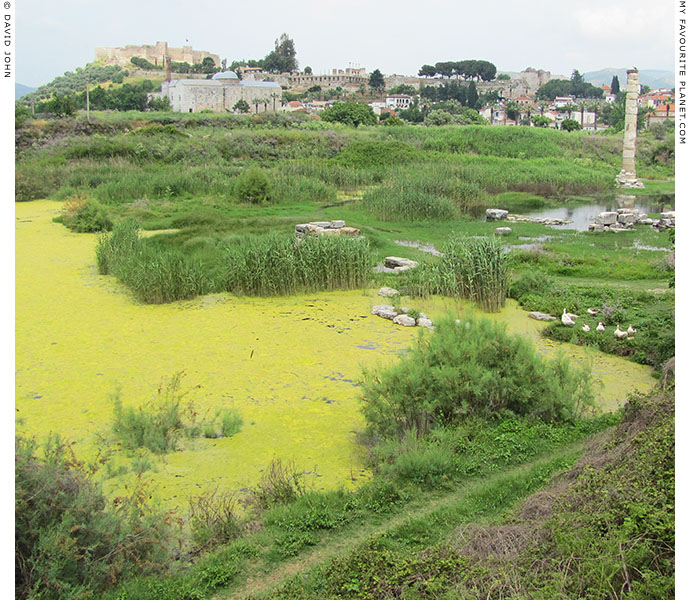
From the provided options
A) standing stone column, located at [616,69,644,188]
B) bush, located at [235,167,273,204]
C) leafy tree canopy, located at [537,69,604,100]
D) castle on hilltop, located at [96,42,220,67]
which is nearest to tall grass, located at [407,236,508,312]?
bush, located at [235,167,273,204]

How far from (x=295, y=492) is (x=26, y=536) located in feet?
6.02

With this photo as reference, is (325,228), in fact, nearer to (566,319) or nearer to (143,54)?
(566,319)

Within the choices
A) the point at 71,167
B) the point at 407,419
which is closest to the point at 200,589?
the point at 407,419

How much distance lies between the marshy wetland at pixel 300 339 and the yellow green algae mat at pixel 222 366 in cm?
3

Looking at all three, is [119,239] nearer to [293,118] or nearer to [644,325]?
[644,325]

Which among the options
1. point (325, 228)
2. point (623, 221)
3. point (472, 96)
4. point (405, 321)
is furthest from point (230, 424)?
point (472, 96)

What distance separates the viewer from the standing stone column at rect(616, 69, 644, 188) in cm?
2702

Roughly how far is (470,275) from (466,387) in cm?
462

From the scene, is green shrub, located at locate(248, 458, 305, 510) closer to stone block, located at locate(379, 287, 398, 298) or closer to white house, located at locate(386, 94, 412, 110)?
stone block, located at locate(379, 287, 398, 298)

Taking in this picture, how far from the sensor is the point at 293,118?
4369 cm

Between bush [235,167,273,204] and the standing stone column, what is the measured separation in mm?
16304

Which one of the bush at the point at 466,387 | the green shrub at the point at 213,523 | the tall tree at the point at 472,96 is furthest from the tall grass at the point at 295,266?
the tall tree at the point at 472,96

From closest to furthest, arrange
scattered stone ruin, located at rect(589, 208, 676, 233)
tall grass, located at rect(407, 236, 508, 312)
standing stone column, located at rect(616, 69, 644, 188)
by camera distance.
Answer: tall grass, located at rect(407, 236, 508, 312), scattered stone ruin, located at rect(589, 208, 676, 233), standing stone column, located at rect(616, 69, 644, 188)

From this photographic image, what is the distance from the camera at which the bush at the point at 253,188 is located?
62.0 ft
